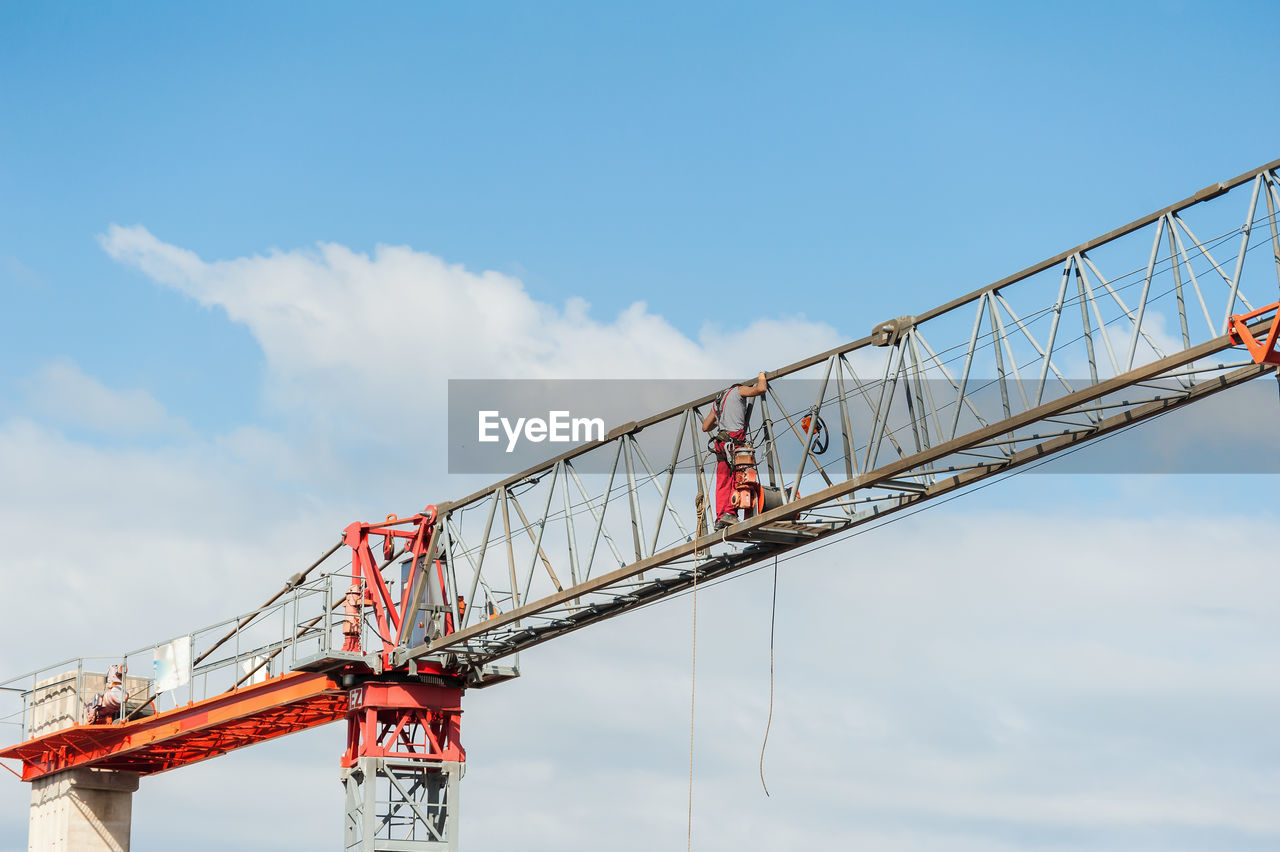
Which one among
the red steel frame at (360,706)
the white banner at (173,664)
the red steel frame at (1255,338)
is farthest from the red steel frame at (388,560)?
the red steel frame at (1255,338)

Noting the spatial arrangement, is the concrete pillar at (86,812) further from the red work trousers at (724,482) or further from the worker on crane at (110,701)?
the red work trousers at (724,482)

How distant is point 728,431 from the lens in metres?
33.6

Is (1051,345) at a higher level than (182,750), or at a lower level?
higher

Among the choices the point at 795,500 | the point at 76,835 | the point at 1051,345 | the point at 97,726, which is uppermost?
the point at 1051,345

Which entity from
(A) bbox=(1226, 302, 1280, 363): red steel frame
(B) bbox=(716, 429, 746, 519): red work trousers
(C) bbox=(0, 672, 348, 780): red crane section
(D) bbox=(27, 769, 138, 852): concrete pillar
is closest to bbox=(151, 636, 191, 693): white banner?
(C) bbox=(0, 672, 348, 780): red crane section

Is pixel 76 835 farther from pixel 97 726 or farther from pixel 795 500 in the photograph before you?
pixel 795 500

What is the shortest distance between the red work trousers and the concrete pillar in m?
26.9

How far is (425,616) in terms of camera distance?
40.6 m

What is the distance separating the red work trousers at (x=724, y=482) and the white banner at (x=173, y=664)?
68.5 ft

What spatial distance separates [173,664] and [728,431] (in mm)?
22391

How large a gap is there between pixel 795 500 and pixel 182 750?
987 inches

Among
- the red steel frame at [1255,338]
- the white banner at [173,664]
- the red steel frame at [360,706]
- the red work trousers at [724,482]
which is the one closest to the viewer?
the red steel frame at [1255,338]

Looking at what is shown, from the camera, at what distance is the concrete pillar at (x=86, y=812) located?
Answer: 167ft

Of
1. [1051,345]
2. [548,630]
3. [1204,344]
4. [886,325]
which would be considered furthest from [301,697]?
[1204,344]
